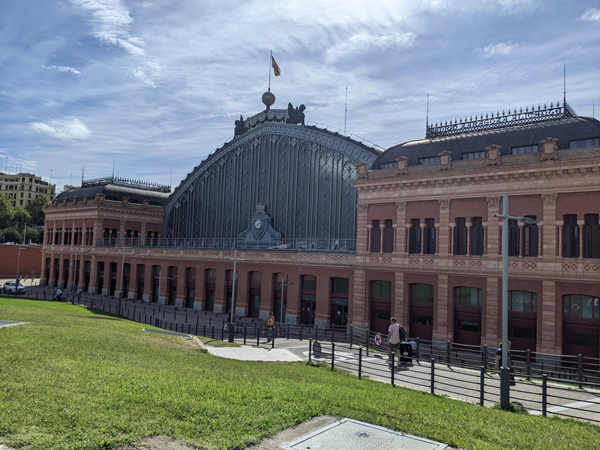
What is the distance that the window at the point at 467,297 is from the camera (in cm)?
3625

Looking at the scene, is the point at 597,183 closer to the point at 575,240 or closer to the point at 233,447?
the point at 575,240

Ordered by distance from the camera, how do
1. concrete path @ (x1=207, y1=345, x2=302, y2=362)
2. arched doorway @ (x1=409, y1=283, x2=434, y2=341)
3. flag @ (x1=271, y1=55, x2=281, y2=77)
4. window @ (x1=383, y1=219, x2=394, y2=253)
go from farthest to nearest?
1. flag @ (x1=271, y1=55, x2=281, y2=77)
2. window @ (x1=383, y1=219, x2=394, y2=253)
3. arched doorway @ (x1=409, y1=283, x2=434, y2=341)
4. concrete path @ (x1=207, y1=345, x2=302, y2=362)

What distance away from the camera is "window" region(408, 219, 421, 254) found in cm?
3984

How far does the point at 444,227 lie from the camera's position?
37969mm

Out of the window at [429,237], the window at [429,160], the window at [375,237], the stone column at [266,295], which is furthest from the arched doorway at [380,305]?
the stone column at [266,295]

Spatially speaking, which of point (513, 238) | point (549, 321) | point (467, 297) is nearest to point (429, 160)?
point (513, 238)

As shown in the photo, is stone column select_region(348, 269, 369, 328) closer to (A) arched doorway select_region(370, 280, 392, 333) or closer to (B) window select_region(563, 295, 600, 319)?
(A) arched doorway select_region(370, 280, 392, 333)

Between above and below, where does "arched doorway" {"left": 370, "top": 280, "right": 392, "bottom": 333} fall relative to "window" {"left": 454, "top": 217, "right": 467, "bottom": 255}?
below

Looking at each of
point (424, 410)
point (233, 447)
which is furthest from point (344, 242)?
point (233, 447)

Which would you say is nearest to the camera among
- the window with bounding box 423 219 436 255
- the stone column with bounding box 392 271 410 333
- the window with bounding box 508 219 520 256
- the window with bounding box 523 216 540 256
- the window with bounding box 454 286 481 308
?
the window with bounding box 523 216 540 256

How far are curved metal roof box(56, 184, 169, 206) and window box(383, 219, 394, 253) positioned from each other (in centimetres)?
5183

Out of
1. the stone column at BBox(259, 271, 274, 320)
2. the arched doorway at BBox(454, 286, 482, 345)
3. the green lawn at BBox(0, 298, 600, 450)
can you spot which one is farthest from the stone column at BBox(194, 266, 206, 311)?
the green lawn at BBox(0, 298, 600, 450)

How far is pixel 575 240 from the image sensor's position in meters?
32.3

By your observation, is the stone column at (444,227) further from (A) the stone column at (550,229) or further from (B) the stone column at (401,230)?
(A) the stone column at (550,229)
